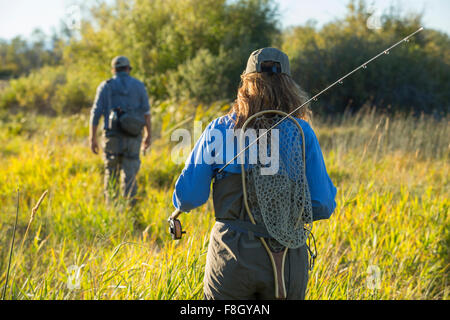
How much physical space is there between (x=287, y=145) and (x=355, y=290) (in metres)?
1.66

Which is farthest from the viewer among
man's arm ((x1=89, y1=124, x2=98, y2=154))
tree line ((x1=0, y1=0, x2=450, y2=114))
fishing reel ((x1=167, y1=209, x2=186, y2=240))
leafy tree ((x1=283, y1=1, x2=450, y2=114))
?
leafy tree ((x1=283, y1=1, x2=450, y2=114))

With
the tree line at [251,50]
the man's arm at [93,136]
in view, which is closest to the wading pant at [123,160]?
the man's arm at [93,136]

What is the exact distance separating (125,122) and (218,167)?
343 centimetres

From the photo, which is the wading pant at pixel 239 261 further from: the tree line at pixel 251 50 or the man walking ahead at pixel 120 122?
the tree line at pixel 251 50

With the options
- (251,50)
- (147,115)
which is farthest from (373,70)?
(147,115)

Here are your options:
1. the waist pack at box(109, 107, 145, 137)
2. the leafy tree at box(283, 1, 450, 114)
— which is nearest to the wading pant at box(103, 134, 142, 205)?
the waist pack at box(109, 107, 145, 137)

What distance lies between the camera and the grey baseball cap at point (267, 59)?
1.76m

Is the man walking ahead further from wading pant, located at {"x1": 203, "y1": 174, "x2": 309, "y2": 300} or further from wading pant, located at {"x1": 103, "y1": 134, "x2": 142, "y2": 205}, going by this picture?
wading pant, located at {"x1": 203, "y1": 174, "x2": 309, "y2": 300}

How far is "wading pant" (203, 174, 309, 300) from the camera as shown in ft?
5.68

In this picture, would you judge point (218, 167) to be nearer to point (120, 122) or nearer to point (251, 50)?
point (120, 122)

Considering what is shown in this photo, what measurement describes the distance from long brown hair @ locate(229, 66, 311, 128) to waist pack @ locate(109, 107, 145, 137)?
11.2ft
